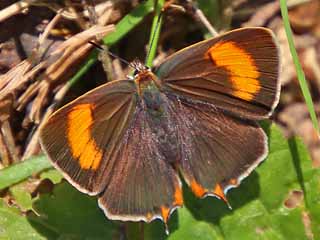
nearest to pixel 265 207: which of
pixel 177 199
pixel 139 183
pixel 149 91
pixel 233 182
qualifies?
pixel 233 182

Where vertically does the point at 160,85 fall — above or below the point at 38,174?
above

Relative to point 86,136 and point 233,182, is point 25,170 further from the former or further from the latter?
point 233,182

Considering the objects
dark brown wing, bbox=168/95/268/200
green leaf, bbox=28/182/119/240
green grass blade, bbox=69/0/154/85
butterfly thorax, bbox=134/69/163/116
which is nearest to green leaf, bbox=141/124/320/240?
green leaf, bbox=28/182/119/240

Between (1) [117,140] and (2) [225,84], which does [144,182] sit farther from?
(2) [225,84]

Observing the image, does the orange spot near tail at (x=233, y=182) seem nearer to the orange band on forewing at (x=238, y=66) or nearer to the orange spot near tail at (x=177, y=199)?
the orange spot near tail at (x=177, y=199)

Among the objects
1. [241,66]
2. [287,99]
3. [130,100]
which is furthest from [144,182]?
[287,99]

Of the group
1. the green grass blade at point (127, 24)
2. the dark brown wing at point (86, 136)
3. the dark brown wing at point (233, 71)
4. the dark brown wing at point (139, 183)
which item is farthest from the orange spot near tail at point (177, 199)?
the green grass blade at point (127, 24)
